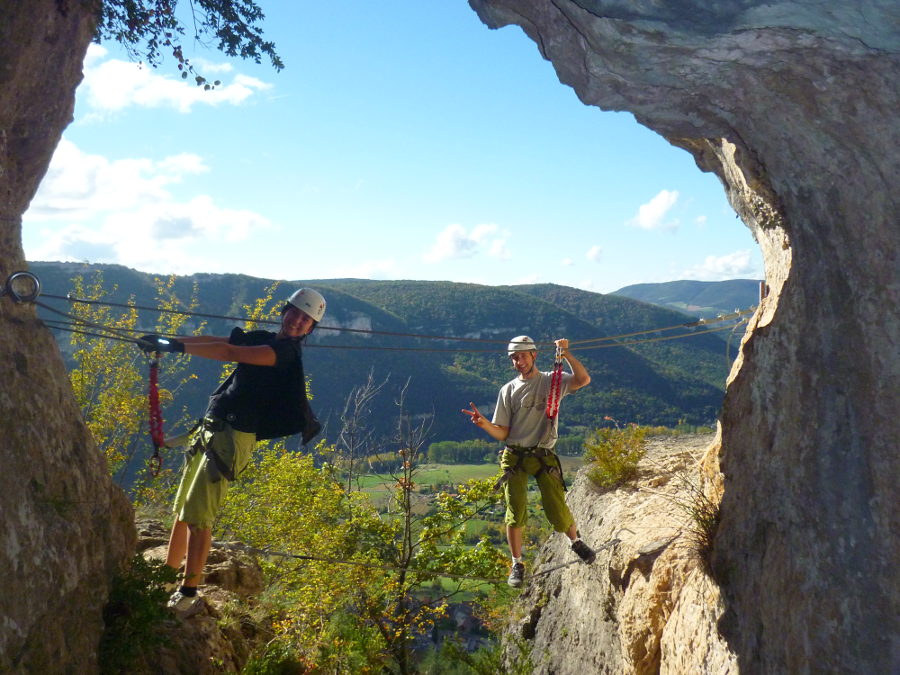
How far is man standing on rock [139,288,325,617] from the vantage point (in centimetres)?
532

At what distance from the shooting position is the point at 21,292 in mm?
4629

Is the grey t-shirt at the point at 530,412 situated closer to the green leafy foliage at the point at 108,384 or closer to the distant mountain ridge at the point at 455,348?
the green leafy foliage at the point at 108,384

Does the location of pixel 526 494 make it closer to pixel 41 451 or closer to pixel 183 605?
pixel 183 605

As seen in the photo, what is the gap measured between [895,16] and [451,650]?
10.8 meters

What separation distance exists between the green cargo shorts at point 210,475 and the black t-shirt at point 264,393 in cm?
10

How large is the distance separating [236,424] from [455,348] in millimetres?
68656

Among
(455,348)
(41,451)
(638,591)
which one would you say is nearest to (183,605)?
(41,451)

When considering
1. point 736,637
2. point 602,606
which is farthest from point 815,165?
point 602,606

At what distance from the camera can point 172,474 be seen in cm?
1847

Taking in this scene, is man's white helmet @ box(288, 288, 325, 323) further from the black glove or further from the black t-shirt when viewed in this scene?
the black glove

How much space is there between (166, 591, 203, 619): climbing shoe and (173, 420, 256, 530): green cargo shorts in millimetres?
677

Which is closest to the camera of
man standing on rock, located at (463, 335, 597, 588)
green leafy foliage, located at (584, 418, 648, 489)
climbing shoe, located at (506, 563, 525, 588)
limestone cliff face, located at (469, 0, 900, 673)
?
limestone cliff face, located at (469, 0, 900, 673)

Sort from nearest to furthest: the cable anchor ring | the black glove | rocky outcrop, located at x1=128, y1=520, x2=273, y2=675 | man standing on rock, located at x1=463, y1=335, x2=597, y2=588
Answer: the cable anchor ring
the black glove
rocky outcrop, located at x1=128, y1=520, x2=273, y2=675
man standing on rock, located at x1=463, y1=335, x2=597, y2=588

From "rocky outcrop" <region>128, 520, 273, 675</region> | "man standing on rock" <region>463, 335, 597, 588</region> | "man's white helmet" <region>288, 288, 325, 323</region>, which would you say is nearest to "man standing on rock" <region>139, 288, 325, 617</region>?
"man's white helmet" <region>288, 288, 325, 323</region>
